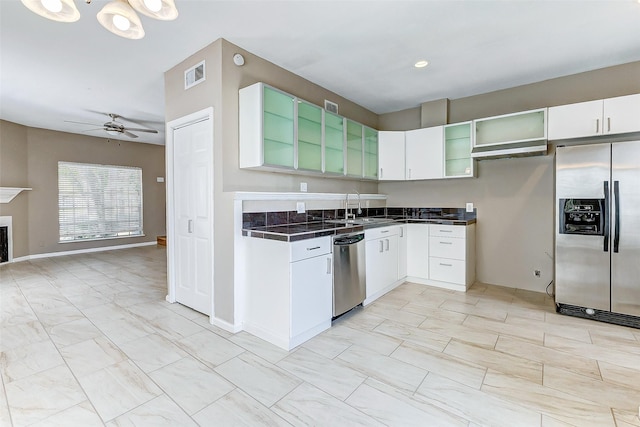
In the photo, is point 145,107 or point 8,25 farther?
point 145,107

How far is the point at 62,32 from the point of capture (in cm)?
267

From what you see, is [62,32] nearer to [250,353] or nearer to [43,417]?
[43,417]

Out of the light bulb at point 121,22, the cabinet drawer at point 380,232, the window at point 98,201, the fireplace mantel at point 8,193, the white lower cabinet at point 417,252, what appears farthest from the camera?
the window at point 98,201

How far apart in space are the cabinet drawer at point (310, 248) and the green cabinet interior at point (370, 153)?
6.05ft

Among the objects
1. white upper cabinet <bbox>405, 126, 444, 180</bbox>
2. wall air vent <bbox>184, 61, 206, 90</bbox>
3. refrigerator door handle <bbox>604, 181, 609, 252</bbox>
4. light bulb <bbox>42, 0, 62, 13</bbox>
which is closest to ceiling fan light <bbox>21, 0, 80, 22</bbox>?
light bulb <bbox>42, 0, 62, 13</bbox>

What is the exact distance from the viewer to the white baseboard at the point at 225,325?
270 cm

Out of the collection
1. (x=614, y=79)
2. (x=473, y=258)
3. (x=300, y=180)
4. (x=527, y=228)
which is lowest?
(x=473, y=258)

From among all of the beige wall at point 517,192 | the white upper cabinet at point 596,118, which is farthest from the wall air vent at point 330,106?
the white upper cabinet at point 596,118

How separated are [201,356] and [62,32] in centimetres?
318

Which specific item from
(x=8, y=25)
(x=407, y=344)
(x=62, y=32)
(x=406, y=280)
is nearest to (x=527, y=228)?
(x=406, y=280)

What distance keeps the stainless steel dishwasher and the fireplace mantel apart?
260 inches

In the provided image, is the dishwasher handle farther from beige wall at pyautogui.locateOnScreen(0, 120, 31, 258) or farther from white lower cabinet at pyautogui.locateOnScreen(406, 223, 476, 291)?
beige wall at pyautogui.locateOnScreen(0, 120, 31, 258)

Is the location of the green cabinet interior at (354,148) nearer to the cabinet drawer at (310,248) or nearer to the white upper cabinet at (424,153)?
the white upper cabinet at (424,153)

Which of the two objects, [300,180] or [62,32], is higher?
[62,32]
